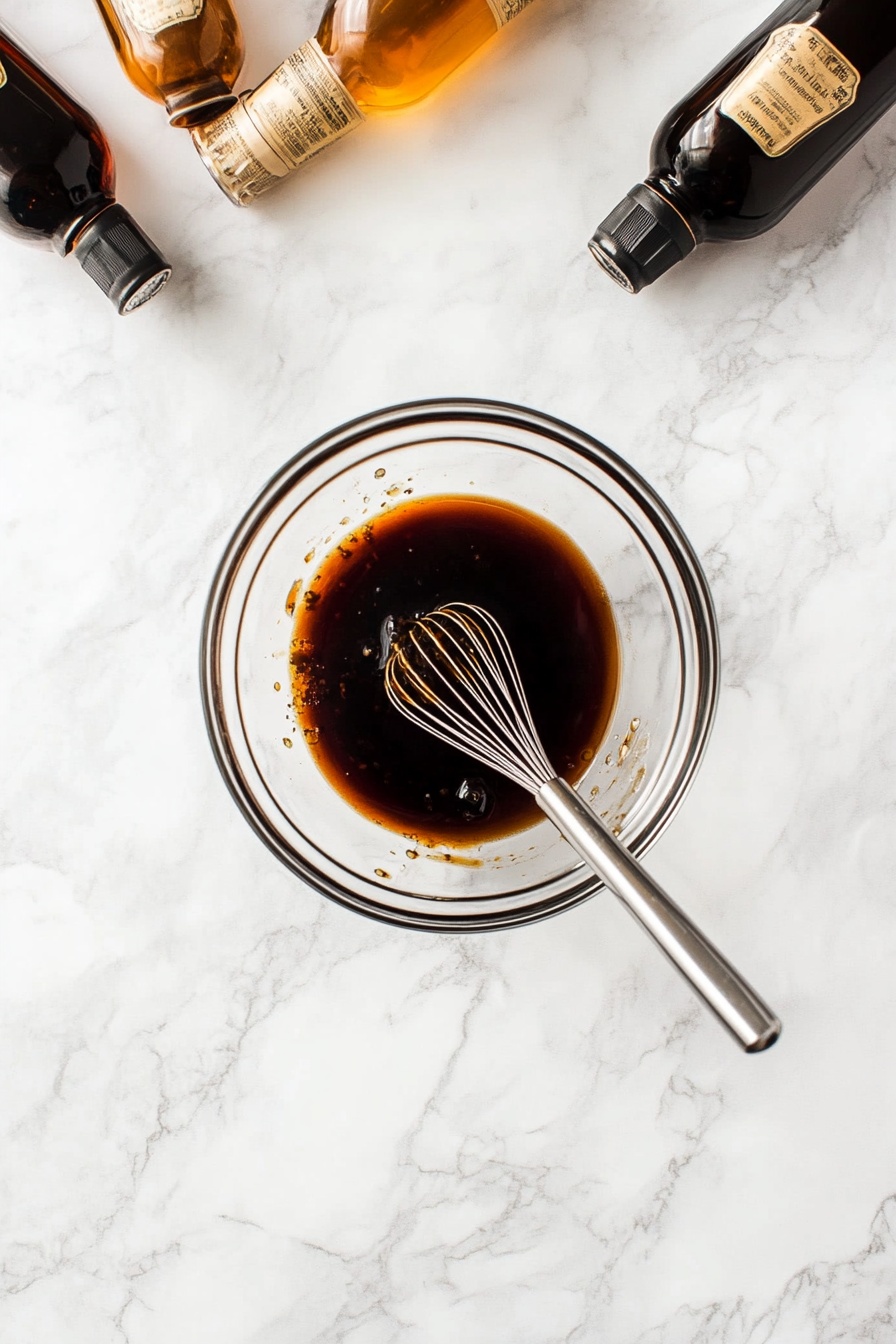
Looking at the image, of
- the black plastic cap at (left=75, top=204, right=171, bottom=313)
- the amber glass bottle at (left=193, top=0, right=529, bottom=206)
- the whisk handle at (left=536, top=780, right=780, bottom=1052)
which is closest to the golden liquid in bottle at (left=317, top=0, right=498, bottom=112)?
the amber glass bottle at (left=193, top=0, right=529, bottom=206)

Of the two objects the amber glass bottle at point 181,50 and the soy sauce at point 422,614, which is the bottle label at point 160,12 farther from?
the soy sauce at point 422,614

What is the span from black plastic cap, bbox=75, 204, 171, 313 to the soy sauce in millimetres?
291

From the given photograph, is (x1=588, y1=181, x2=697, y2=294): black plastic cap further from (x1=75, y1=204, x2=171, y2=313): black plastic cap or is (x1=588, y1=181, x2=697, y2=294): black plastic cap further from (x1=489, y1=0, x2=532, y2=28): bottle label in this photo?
(x1=75, y1=204, x2=171, y2=313): black plastic cap

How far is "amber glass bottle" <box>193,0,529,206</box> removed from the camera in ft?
2.43

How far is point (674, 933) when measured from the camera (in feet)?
1.61

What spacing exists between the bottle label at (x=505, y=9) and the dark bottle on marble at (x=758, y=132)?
15 centimetres

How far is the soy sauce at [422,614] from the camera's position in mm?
769

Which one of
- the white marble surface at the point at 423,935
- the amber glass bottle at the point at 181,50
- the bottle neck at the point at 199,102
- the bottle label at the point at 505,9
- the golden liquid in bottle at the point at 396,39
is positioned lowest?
the white marble surface at the point at 423,935

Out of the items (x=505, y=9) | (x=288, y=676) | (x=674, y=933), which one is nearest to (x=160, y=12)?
(x=505, y=9)

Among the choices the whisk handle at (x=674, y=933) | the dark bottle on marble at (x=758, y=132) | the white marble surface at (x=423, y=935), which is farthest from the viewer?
the white marble surface at (x=423, y=935)

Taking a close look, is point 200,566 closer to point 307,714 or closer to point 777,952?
point 307,714

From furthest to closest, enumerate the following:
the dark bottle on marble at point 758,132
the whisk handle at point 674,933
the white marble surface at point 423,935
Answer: the white marble surface at point 423,935, the dark bottle on marble at point 758,132, the whisk handle at point 674,933

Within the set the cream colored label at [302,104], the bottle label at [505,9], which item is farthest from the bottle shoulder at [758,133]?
the cream colored label at [302,104]

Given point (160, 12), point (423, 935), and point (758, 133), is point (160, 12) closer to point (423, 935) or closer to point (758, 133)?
point (758, 133)
